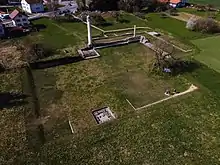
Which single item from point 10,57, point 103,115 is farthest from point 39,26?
point 103,115

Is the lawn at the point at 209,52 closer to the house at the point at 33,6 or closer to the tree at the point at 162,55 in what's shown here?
the tree at the point at 162,55

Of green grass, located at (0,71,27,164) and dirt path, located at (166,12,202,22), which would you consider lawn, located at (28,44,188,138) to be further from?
dirt path, located at (166,12,202,22)

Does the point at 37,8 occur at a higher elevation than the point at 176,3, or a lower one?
lower

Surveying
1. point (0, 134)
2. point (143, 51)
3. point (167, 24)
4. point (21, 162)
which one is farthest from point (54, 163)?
point (167, 24)

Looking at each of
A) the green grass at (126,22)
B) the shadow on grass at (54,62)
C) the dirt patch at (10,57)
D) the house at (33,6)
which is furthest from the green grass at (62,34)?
the house at (33,6)

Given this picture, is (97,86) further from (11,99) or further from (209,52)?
(209,52)

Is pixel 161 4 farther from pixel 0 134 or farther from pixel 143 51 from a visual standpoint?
pixel 0 134
